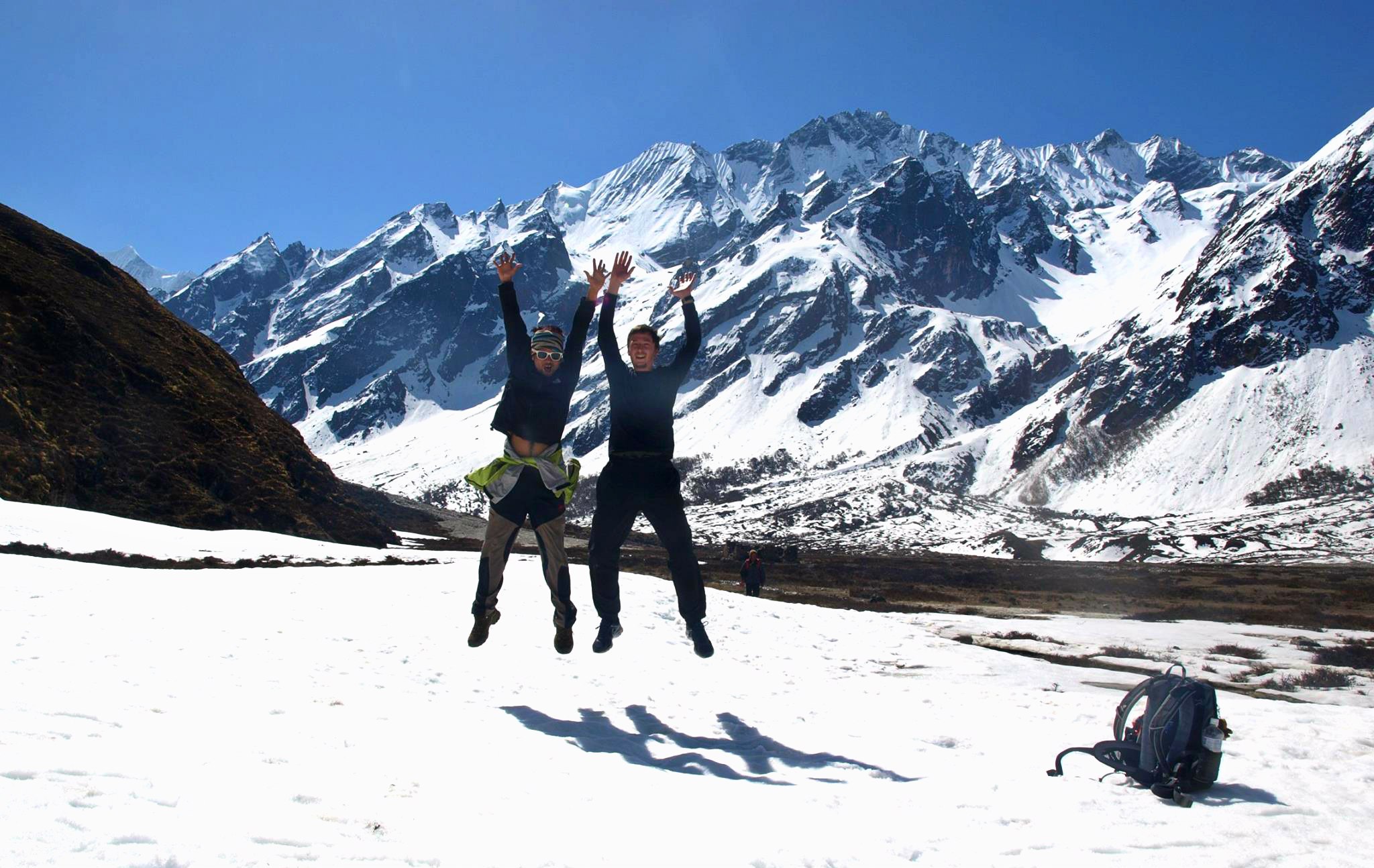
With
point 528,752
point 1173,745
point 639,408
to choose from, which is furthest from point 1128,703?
point 528,752

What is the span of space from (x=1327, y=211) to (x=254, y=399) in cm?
23776

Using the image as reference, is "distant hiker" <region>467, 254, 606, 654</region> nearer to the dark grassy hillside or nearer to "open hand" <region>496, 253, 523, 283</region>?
"open hand" <region>496, 253, 523, 283</region>

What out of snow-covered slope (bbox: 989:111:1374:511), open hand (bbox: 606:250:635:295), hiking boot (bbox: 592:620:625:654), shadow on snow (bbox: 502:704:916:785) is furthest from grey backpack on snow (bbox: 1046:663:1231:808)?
snow-covered slope (bbox: 989:111:1374:511)

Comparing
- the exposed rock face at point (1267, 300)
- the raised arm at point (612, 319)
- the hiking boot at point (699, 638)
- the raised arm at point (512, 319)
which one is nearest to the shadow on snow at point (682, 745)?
the hiking boot at point (699, 638)

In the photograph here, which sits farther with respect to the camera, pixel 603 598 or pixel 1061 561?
pixel 1061 561

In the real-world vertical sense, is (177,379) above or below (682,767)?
above

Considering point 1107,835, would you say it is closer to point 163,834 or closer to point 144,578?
point 163,834

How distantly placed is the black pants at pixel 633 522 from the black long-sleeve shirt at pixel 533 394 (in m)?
0.94

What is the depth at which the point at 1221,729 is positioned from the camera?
8211mm

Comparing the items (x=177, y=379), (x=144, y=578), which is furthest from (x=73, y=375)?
(x=144, y=578)

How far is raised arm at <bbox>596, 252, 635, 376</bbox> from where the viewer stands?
963 cm

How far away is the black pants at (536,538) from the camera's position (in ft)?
31.1

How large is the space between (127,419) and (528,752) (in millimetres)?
33116

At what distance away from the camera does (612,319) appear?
9641mm
